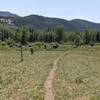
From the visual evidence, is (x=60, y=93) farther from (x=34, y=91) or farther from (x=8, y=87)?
(x=8, y=87)

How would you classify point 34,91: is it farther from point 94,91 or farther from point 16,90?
point 94,91

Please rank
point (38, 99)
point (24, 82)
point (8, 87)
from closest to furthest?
point (38, 99), point (8, 87), point (24, 82)

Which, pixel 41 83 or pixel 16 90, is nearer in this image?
pixel 16 90

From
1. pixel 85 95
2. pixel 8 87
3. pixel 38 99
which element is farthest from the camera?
pixel 8 87

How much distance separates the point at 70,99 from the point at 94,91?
457 centimetres

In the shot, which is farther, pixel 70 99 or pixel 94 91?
pixel 94 91

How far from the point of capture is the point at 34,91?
90.9ft

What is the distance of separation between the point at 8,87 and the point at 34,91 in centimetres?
421

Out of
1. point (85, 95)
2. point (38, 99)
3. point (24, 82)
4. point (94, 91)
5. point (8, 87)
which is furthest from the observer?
point (24, 82)

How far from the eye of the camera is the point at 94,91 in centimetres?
2833

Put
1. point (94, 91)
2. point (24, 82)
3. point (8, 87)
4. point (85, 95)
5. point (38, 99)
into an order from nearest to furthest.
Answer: point (38, 99), point (85, 95), point (94, 91), point (8, 87), point (24, 82)

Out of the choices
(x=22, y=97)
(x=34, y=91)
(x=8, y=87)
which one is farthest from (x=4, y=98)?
(x=8, y=87)

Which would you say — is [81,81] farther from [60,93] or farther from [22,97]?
[22,97]

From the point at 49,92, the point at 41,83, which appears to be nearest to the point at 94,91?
the point at 49,92
